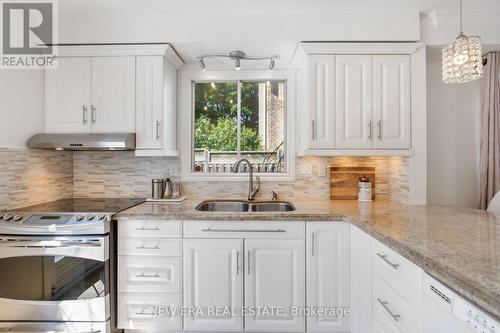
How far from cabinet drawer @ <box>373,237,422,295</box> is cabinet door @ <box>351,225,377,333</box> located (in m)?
0.10

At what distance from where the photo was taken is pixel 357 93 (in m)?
2.08

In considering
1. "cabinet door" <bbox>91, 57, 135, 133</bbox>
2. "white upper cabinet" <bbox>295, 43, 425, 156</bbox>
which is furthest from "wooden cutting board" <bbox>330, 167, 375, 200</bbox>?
"cabinet door" <bbox>91, 57, 135, 133</bbox>

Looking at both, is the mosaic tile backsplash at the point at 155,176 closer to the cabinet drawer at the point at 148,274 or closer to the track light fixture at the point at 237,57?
the cabinet drawer at the point at 148,274

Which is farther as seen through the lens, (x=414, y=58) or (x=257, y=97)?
(x=257, y=97)

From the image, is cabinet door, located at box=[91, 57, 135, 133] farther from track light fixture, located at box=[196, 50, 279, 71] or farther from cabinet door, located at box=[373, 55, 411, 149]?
cabinet door, located at box=[373, 55, 411, 149]

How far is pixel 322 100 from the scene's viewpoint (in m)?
2.09

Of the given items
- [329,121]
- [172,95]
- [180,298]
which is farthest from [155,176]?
[329,121]

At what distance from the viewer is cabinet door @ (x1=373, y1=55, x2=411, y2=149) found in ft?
6.81

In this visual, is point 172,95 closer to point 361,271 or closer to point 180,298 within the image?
point 180,298

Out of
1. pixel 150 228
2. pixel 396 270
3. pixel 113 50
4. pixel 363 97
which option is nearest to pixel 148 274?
pixel 150 228

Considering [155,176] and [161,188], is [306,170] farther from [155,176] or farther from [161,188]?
[155,176]

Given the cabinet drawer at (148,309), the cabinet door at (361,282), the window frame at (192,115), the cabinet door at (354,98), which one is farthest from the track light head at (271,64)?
the cabinet drawer at (148,309)

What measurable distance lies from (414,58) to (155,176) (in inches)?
102

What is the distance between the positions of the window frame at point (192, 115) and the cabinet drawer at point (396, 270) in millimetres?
1207
